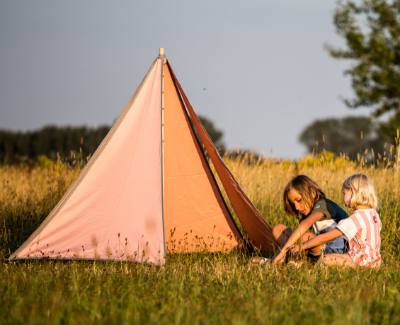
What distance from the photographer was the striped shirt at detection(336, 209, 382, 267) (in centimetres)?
359

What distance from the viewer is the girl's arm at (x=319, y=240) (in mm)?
3641

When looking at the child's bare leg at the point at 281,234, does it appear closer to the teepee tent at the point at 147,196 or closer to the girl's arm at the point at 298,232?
the teepee tent at the point at 147,196

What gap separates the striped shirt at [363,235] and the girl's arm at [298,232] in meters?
0.31

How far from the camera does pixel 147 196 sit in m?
4.06

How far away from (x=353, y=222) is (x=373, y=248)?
1.03 ft

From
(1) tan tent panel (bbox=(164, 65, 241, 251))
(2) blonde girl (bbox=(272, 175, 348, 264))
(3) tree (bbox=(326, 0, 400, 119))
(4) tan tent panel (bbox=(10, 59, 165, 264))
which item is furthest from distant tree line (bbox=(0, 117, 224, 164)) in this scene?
(2) blonde girl (bbox=(272, 175, 348, 264))

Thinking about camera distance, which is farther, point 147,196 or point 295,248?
point 147,196

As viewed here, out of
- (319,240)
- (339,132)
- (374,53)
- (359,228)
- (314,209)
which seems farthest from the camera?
(339,132)

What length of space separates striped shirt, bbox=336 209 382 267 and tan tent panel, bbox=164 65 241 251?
1.42m

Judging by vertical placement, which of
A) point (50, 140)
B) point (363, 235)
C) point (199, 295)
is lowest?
point (199, 295)

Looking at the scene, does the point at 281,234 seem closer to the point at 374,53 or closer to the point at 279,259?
the point at 279,259

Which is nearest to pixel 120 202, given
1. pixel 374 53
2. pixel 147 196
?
pixel 147 196

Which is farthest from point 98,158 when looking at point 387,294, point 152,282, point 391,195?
point 391,195

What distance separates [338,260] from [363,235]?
11.6 inches
